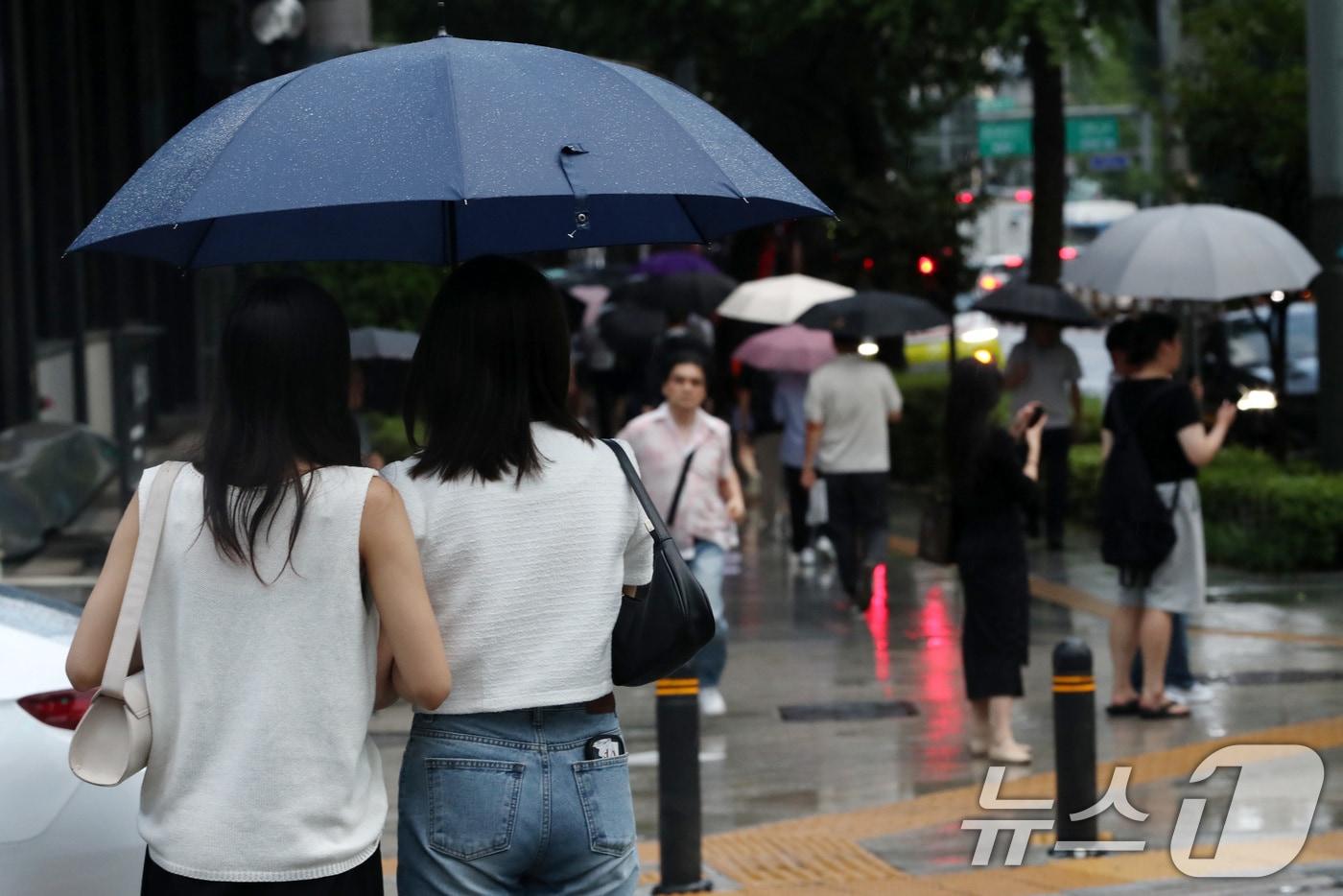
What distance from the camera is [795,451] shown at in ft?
47.5

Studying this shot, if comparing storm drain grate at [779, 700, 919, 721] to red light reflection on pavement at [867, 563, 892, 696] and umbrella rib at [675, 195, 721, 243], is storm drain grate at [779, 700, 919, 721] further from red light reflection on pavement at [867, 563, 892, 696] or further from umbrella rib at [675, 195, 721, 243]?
umbrella rib at [675, 195, 721, 243]

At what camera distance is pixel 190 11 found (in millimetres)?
25031

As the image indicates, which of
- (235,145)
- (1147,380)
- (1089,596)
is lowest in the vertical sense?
(1089,596)

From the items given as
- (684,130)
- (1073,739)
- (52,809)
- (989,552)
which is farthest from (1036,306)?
(684,130)

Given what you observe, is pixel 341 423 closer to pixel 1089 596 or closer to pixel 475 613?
pixel 475 613

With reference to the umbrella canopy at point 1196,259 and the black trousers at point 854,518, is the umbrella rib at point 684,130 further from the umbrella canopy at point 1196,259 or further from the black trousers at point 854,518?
the black trousers at point 854,518

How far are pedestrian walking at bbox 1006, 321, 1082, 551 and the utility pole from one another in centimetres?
260

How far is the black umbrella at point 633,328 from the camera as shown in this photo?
17469 millimetres

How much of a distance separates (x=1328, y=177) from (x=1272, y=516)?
89.2 inches

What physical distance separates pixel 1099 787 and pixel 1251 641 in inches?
143

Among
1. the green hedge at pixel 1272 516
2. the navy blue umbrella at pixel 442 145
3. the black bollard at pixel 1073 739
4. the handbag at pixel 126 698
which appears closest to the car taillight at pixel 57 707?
the navy blue umbrella at pixel 442 145

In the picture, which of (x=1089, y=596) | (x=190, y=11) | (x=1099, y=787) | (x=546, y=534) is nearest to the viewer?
(x=546, y=534)

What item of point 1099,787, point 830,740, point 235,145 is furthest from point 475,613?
point 830,740

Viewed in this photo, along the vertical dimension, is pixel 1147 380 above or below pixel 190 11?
below
